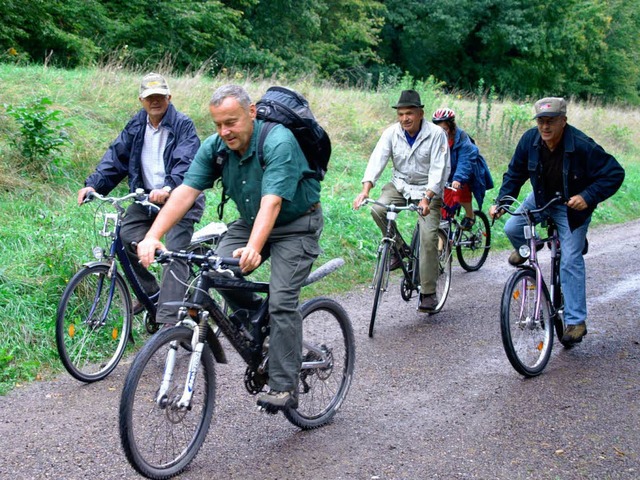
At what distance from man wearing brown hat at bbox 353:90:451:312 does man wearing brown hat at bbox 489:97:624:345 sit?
1.15 metres

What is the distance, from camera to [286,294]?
14.8 feet

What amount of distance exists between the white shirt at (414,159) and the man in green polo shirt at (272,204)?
124 inches

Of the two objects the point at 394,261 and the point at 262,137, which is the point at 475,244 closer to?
the point at 394,261

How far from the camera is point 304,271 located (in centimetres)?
462

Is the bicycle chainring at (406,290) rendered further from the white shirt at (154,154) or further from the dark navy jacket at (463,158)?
the white shirt at (154,154)

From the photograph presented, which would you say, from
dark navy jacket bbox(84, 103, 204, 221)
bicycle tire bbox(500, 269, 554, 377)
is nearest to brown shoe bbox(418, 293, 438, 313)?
bicycle tire bbox(500, 269, 554, 377)

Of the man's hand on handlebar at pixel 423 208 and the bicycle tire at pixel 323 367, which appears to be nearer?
the bicycle tire at pixel 323 367

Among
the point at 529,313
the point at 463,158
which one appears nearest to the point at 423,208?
the point at 529,313

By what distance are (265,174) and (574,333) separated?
3.50m

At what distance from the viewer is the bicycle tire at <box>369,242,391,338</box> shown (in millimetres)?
7207

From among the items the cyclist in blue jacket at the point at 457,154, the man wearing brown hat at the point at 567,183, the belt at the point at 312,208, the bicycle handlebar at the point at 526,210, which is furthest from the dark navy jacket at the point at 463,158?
the belt at the point at 312,208

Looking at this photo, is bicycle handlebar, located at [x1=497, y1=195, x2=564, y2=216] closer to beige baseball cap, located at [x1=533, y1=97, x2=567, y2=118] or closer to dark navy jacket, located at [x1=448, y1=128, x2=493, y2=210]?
beige baseball cap, located at [x1=533, y1=97, x2=567, y2=118]

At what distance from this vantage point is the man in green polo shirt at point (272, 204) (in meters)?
4.36

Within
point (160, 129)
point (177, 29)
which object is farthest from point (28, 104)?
point (177, 29)
